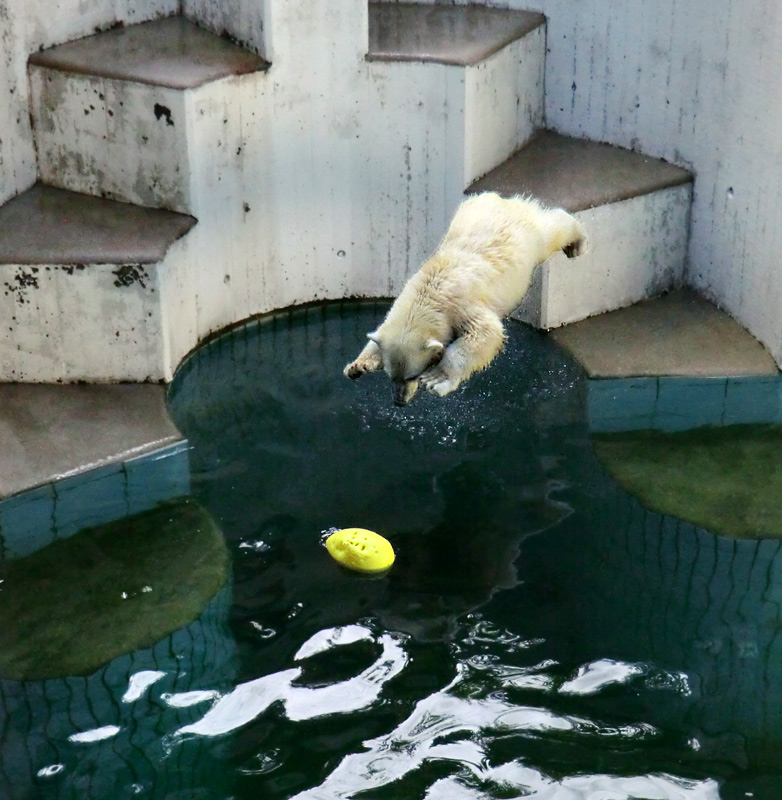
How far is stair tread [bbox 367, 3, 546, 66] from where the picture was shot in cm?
720

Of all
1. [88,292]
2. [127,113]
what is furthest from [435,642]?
[127,113]

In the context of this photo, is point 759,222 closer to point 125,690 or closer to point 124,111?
point 124,111

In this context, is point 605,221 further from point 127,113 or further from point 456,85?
point 127,113

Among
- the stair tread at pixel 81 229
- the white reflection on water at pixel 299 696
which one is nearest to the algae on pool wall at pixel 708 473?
the white reflection on water at pixel 299 696

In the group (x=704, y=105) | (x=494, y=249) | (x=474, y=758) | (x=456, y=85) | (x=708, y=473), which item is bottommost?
(x=474, y=758)

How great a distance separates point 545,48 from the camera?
780 cm

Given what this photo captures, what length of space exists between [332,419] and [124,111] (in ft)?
6.37

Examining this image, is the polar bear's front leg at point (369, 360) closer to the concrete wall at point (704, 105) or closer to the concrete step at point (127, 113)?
the concrete step at point (127, 113)

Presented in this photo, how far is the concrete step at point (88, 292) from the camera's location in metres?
6.47

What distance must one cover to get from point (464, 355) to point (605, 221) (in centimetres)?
223

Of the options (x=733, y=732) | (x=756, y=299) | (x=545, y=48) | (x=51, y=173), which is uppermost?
(x=545, y=48)

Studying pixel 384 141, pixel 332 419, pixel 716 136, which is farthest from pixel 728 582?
pixel 384 141

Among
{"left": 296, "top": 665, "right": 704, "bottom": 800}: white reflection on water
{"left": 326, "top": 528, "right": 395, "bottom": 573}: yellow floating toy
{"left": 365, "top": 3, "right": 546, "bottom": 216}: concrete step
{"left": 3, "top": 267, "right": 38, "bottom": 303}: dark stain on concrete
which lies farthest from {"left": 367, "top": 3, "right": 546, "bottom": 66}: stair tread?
{"left": 296, "top": 665, "right": 704, "bottom": 800}: white reflection on water

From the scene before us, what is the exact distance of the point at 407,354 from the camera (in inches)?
207
